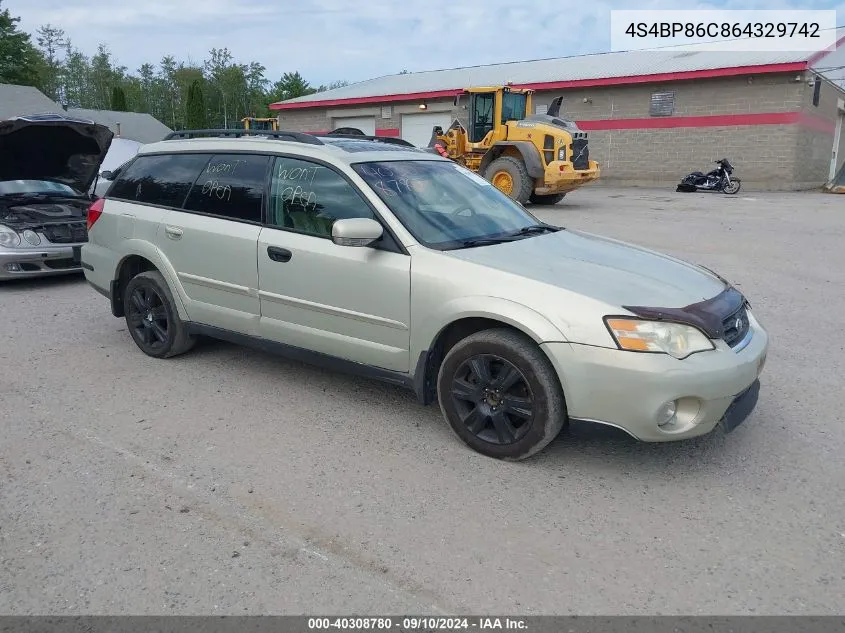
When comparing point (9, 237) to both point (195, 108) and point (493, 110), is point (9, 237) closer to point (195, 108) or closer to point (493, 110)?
point (493, 110)

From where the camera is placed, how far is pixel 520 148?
15867 millimetres

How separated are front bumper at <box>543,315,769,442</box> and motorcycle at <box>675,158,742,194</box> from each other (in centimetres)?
1974

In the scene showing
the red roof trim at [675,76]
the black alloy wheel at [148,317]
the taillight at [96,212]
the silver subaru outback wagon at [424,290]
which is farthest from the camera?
the red roof trim at [675,76]

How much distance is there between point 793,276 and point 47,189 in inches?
372

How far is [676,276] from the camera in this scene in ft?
12.6

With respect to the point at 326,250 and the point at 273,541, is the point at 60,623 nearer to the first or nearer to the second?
the point at 273,541

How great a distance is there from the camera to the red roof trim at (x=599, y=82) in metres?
21.4

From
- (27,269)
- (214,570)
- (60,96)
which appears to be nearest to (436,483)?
(214,570)

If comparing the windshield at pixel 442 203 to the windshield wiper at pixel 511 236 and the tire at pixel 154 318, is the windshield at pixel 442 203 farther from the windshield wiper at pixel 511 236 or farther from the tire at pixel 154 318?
the tire at pixel 154 318

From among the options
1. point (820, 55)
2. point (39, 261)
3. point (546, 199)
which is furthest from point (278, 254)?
point (820, 55)

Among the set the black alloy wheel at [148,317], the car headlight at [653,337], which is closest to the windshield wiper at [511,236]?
the car headlight at [653,337]

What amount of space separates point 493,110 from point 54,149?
11.0 meters

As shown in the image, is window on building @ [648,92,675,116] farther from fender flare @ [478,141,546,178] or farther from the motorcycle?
fender flare @ [478,141,546,178]

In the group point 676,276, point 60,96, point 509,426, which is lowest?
point 509,426
